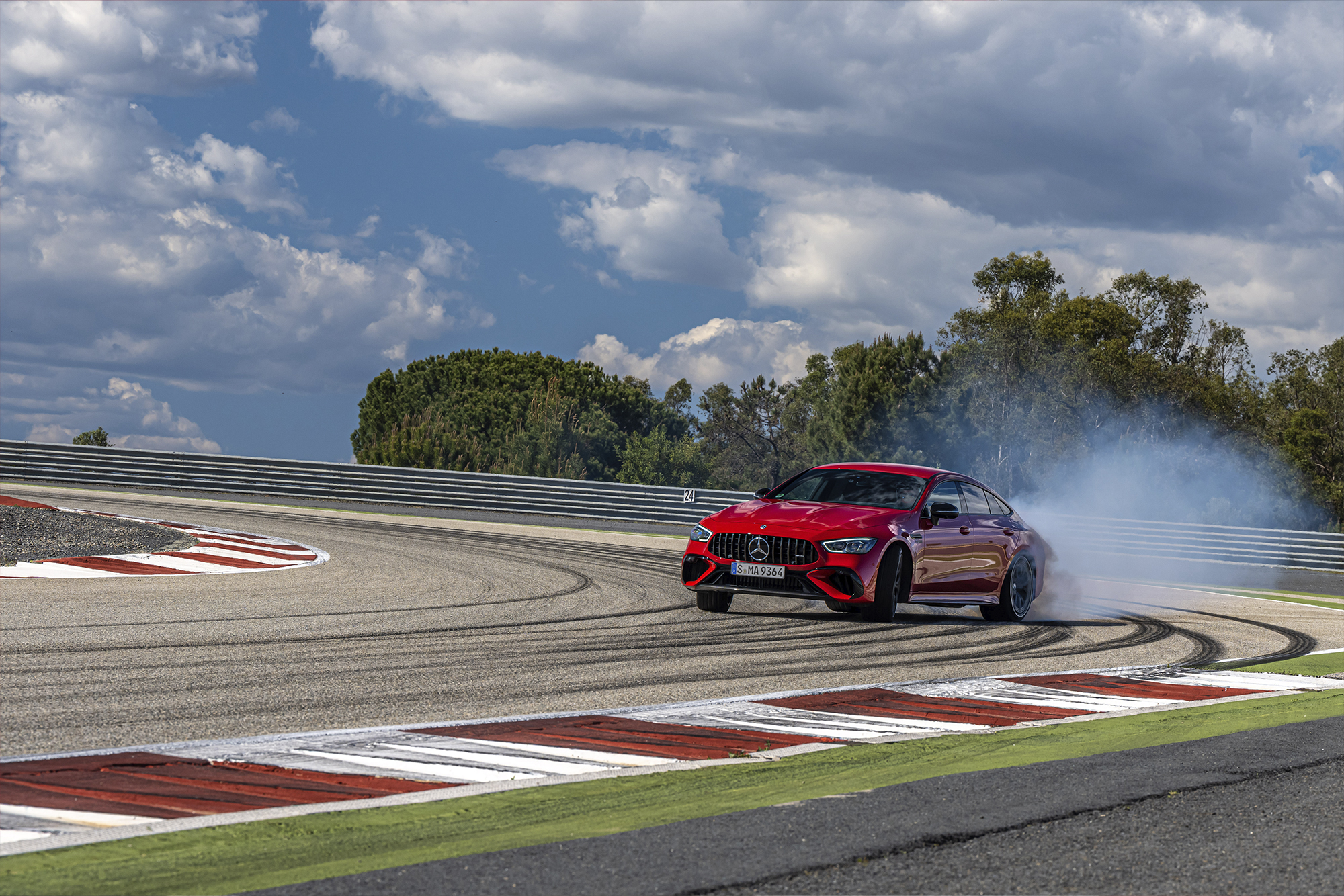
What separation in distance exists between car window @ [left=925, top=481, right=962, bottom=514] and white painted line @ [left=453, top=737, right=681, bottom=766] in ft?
23.2

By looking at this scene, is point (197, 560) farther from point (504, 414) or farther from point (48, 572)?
point (504, 414)

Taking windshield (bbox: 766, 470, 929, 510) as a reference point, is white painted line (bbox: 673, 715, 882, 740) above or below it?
below

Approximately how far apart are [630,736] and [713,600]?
5.93 m

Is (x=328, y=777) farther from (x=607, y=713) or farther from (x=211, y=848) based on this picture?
(x=607, y=713)

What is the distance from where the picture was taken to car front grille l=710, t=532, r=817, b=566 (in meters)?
11.2

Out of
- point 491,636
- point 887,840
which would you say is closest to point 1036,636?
point 491,636

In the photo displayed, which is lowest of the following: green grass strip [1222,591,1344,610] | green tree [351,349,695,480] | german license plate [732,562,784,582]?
green grass strip [1222,591,1344,610]

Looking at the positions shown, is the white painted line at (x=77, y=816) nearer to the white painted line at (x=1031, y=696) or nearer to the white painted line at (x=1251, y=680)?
the white painted line at (x=1031, y=696)

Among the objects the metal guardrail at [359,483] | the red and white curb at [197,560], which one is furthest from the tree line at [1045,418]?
the red and white curb at [197,560]

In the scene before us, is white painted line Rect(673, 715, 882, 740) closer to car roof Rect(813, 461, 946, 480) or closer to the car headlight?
the car headlight

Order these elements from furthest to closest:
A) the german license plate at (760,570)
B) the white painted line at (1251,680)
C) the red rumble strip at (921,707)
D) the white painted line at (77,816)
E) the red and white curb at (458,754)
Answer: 1. the german license plate at (760,570)
2. the white painted line at (1251,680)
3. the red rumble strip at (921,707)
4. the red and white curb at (458,754)
5. the white painted line at (77,816)

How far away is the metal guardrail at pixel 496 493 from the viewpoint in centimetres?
2661

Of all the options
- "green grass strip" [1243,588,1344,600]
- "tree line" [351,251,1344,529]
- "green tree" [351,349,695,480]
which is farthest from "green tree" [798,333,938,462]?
"green grass strip" [1243,588,1344,600]

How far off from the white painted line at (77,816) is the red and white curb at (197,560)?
8.85m
